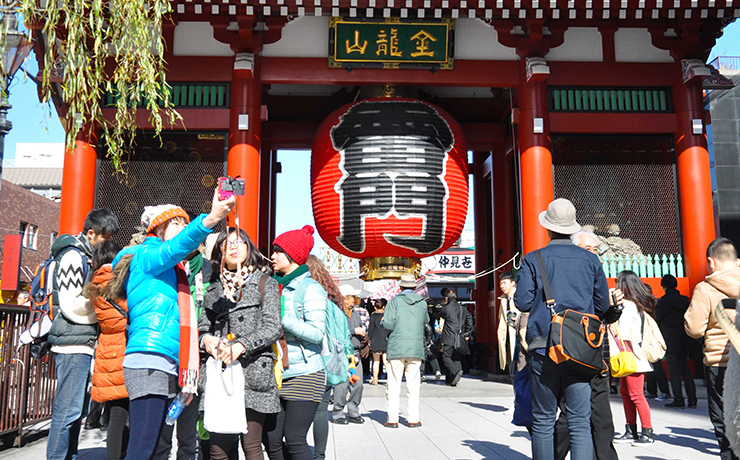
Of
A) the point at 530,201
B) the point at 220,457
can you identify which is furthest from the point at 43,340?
the point at 530,201

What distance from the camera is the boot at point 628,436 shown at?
539cm

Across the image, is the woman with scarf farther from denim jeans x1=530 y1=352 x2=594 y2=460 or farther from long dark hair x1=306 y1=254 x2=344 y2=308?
denim jeans x1=530 y1=352 x2=594 y2=460

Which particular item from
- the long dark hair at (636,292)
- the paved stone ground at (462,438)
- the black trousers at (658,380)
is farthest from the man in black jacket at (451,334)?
the long dark hair at (636,292)

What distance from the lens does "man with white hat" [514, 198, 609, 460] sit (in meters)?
3.39

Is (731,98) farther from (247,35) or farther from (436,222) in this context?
(247,35)

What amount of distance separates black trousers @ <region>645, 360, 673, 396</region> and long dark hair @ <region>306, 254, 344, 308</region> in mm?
5918

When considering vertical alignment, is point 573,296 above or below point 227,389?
above

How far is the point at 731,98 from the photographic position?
2091 centimetres

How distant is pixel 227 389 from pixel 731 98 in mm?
22781

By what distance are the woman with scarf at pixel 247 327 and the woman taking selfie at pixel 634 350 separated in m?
2.86

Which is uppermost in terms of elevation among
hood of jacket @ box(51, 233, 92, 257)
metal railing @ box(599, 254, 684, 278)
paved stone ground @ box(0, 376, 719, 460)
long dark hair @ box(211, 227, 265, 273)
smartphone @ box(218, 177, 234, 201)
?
metal railing @ box(599, 254, 684, 278)

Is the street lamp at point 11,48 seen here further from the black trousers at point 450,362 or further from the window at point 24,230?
the window at point 24,230

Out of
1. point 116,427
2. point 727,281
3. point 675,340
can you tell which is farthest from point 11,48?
point 675,340

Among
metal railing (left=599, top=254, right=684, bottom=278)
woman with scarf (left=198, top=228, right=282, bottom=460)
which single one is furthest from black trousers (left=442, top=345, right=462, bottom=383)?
woman with scarf (left=198, top=228, right=282, bottom=460)
